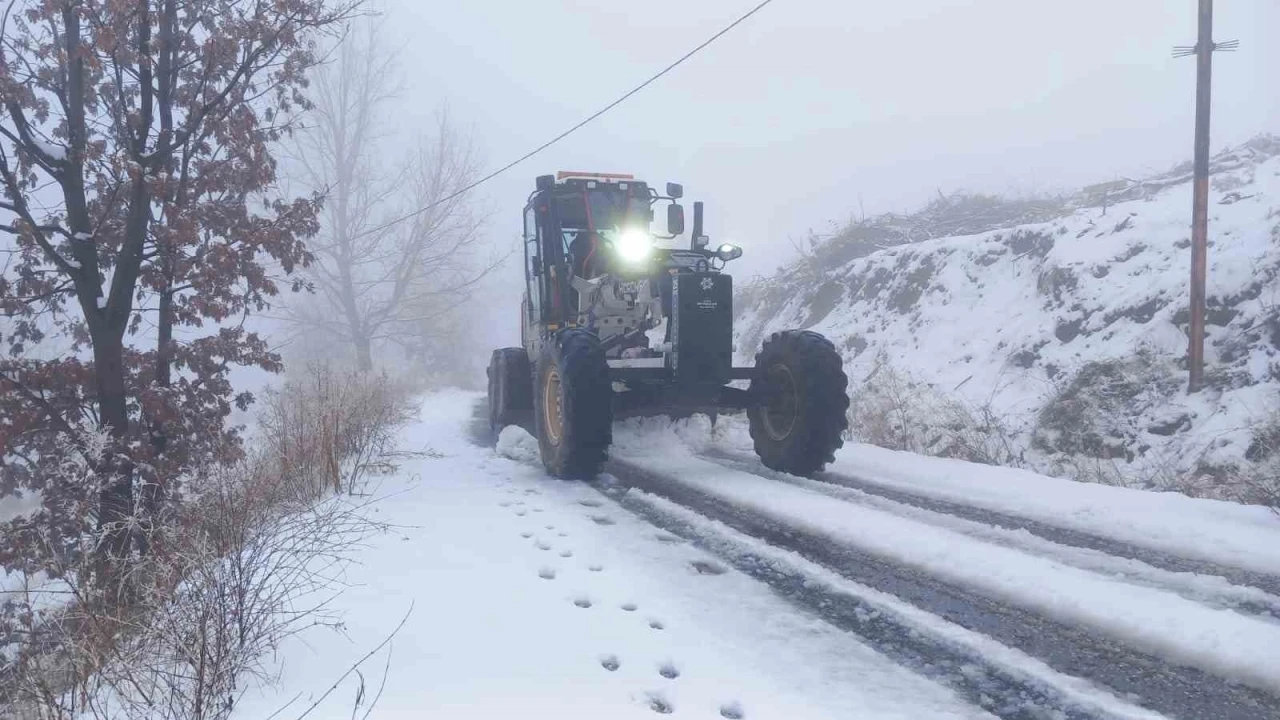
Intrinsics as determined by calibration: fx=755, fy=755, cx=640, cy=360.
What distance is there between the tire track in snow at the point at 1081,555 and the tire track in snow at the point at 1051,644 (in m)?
0.71

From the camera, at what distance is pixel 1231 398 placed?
24.1 ft

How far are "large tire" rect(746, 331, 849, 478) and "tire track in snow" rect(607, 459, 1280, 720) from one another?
5.86 feet

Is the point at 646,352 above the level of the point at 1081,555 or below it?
above

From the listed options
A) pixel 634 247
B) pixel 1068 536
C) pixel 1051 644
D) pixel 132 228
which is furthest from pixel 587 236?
pixel 1051 644

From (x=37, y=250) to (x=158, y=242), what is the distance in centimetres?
94

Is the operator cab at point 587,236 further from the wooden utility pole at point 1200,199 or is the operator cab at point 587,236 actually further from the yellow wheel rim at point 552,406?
the wooden utility pole at point 1200,199

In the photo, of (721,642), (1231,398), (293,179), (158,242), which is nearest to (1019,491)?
(721,642)

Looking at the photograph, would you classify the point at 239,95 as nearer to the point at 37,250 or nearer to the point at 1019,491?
the point at 37,250

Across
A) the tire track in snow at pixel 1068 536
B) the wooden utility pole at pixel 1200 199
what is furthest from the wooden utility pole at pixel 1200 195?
the tire track in snow at pixel 1068 536

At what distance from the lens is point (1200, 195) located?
8.38 meters

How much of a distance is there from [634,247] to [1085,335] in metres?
6.08

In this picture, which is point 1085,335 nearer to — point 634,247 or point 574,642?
point 634,247

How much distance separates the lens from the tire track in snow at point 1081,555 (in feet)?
10.3

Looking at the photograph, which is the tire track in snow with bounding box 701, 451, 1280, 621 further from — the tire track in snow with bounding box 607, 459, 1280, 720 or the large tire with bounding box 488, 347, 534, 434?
the large tire with bounding box 488, 347, 534, 434
